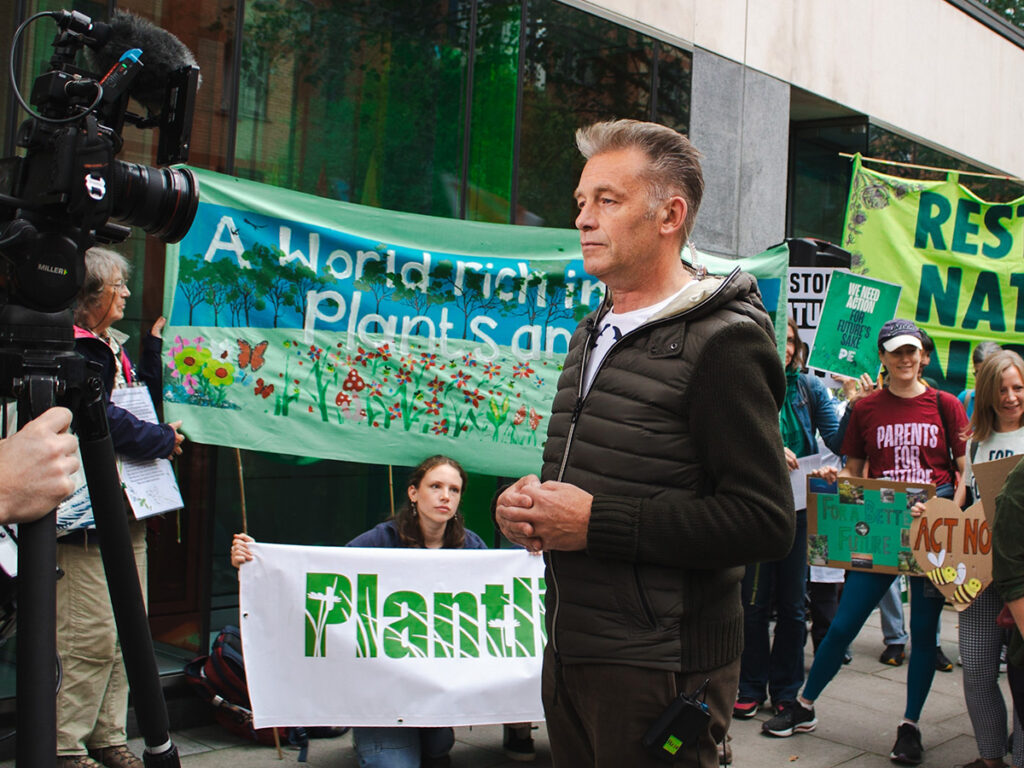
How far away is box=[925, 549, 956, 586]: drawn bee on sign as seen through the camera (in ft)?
15.5

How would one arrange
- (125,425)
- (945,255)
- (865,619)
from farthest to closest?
(945,255) < (865,619) < (125,425)

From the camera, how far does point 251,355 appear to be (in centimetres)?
479

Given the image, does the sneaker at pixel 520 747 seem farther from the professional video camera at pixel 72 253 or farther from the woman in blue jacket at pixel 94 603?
the professional video camera at pixel 72 253

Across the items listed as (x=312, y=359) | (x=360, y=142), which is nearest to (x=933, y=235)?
(x=360, y=142)

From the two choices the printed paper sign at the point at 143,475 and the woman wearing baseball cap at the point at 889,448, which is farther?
the woman wearing baseball cap at the point at 889,448

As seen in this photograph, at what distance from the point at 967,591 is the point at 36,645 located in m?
3.95

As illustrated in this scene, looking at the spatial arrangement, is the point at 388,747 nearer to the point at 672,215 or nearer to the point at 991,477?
the point at 991,477

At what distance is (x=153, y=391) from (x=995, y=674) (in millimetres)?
3907

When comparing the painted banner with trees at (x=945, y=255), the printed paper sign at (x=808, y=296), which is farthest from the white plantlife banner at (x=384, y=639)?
the painted banner with trees at (x=945, y=255)

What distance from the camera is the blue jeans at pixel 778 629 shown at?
559 cm

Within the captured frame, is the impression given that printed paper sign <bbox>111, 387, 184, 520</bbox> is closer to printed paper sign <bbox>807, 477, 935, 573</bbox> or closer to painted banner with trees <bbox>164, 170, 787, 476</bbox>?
painted banner with trees <bbox>164, 170, 787, 476</bbox>

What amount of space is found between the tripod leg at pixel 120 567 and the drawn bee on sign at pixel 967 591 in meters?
3.55

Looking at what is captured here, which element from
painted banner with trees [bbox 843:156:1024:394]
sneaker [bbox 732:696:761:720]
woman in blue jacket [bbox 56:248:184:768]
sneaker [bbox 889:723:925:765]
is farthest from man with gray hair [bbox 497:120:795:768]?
painted banner with trees [bbox 843:156:1024:394]

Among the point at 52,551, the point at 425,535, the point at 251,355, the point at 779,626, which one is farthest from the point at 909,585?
the point at 52,551
